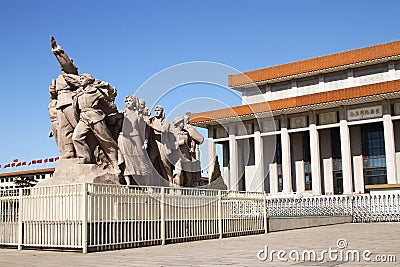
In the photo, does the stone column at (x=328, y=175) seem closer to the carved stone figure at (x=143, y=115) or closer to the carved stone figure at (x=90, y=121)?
the carved stone figure at (x=143, y=115)

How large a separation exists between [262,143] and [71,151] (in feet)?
99.9

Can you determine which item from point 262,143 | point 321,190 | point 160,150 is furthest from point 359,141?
point 160,150

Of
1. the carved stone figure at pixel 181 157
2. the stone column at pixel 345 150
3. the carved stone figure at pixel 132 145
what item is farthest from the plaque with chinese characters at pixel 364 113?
the carved stone figure at pixel 132 145

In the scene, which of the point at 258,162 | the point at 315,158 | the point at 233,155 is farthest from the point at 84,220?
the point at 258,162

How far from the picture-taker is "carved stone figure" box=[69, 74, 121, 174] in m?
10.1

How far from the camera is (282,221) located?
15078 mm

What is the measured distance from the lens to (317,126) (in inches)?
1453

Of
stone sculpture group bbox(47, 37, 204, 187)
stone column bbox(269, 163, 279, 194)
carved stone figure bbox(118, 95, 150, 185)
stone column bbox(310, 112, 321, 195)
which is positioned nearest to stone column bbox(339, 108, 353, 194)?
stone column bbox(310, 112, 321, 195)

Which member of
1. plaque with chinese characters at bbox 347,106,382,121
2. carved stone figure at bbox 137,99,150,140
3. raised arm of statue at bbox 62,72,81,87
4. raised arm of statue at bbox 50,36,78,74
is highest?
plaque with chinese characters at bbox 347,106,382,121

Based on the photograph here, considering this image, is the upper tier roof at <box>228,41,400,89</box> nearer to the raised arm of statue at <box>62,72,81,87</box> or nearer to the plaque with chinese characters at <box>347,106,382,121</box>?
the plaque with chinese characters at <box>347,106,382,121</box>

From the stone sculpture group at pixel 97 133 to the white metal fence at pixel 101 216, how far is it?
100 cm

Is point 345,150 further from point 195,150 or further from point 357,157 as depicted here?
point 195,150

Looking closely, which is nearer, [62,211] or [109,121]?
[62,211]

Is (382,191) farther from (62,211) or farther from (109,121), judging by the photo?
(62,211)
